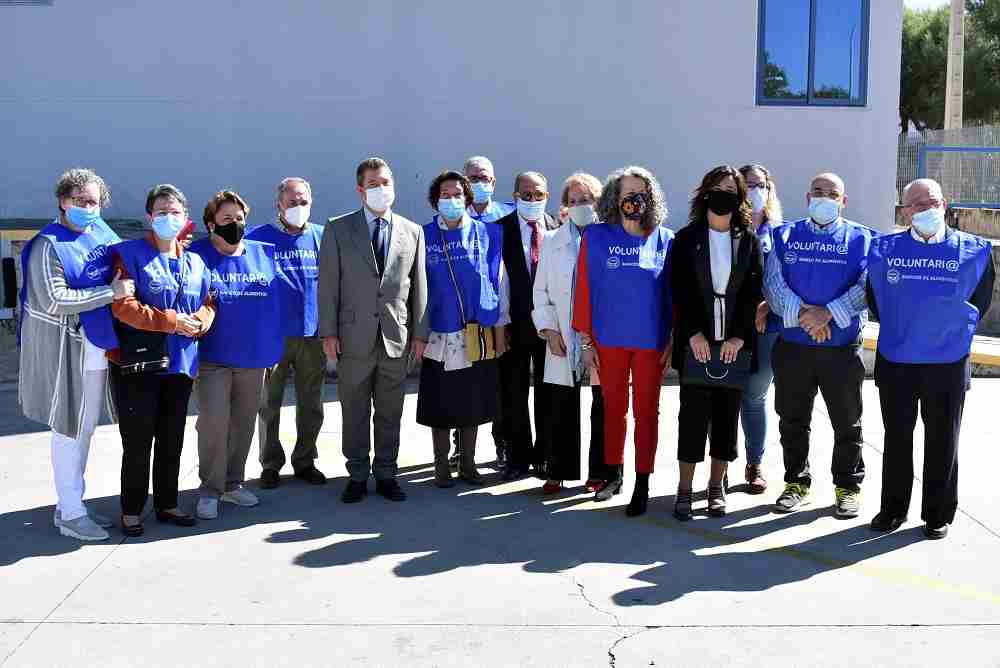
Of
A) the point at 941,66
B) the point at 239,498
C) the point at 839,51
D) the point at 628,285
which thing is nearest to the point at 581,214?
the point at 628,285

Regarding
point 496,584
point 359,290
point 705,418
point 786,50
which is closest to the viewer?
point 496,584

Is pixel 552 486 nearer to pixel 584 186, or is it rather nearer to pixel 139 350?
pixel 584 186

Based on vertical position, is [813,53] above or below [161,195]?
above

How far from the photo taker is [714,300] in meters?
5.96

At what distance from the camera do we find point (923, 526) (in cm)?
599

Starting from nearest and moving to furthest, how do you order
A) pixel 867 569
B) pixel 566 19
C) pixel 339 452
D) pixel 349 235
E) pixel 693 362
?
pixel 867 569 → pixel 693 362 → pixel 349 235 → pixel 339 452 → pixel 566 19

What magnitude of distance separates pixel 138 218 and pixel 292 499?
7.25m

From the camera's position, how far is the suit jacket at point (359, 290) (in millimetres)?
6352

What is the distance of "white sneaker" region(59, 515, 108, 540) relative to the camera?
226 inches

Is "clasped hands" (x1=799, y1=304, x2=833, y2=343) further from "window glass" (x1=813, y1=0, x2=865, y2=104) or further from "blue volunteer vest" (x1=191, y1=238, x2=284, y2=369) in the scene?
"window glass" (x1=813, y1=0, x2=865, y2=104)

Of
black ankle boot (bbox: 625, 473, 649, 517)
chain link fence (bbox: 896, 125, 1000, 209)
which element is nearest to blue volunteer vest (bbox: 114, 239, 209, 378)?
black ankle boot (bbox: 625, 473, 649, 517)

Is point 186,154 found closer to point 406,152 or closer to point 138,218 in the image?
point 138,218

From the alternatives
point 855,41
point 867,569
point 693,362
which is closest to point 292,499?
point 693,362

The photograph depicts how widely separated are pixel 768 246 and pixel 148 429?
11.9 feet
